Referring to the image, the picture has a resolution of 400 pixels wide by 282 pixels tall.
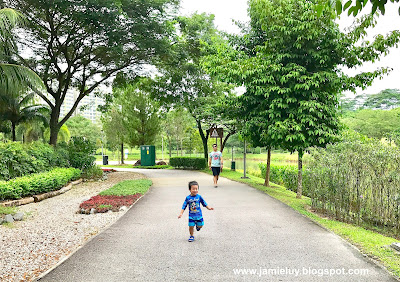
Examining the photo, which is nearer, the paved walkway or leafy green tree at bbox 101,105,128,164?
the paved walkway

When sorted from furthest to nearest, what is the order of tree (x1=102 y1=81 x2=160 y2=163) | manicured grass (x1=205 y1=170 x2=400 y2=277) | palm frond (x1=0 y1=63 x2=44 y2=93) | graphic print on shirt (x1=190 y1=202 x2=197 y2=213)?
tree (x1=102 y1=81 x2=160 y2=163) < palm frond (x1=0 y1=63 x2=44 y2=93) < graphic print on shirt (x1=190 y1=202 x2=197 y2=213) < manicured grass (x1=205 y1=170 x2=400 y2=277)

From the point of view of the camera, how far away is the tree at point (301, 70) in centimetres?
970

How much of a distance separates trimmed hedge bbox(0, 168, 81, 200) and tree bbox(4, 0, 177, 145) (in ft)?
20.8

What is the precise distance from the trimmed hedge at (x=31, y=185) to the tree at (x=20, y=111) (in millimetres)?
11320

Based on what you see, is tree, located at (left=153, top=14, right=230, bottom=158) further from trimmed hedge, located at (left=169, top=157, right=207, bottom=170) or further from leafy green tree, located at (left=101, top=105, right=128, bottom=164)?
leafy green tree, located at (left=101, top=105, right=128, bottom=164)

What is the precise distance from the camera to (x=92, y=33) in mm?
15305

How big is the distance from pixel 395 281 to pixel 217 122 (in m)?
17.7

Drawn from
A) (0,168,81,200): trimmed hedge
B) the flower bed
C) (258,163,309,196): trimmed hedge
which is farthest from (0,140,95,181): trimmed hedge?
(258,163,309,196): trimmed hedge

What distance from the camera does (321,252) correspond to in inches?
195

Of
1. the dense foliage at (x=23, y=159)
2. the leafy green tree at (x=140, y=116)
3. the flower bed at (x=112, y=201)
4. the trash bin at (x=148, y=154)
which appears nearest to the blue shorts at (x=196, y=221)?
the flower bed at (x=112, y=201)

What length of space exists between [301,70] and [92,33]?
1033 centimetres

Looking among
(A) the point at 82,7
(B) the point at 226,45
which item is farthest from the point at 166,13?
(B) the point at 226,45

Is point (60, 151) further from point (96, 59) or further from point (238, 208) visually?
point (238, 208)

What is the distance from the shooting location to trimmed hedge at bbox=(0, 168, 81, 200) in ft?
29.4
